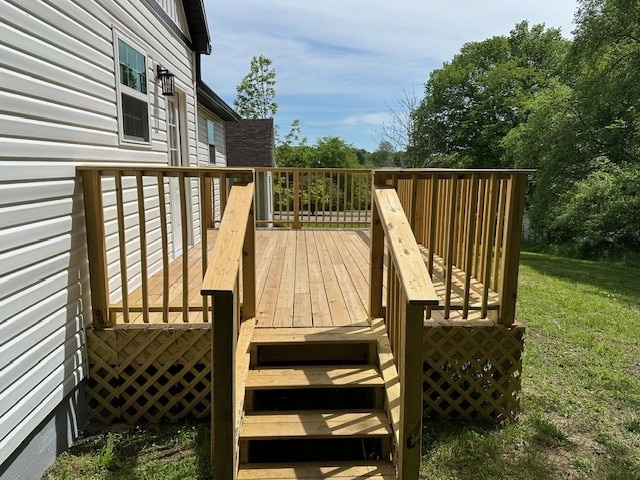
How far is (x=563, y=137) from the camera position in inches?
469

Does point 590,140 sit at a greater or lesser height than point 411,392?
greater

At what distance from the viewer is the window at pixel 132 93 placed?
12.0ft

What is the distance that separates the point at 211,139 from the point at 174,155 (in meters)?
3.51

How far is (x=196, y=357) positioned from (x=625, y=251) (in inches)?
526

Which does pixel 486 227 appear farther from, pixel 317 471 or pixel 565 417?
pixel 317 471

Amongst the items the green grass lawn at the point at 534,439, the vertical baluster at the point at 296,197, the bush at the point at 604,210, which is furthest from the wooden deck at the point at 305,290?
the bush at the point at 604,210

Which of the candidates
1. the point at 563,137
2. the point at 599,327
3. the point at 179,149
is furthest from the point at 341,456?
the point at 563,137

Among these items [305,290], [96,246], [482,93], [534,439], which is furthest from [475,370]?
[482,93]

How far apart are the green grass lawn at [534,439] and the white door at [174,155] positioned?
2.81m

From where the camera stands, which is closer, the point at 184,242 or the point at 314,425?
the point at 314,425

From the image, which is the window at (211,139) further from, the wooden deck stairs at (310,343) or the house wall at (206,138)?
the wooden deck stairs at (310,343)

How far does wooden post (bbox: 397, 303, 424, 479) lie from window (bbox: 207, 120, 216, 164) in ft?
24.7

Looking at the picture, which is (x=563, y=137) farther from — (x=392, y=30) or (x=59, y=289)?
(x=59, y=289)

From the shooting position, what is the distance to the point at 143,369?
296 cm
